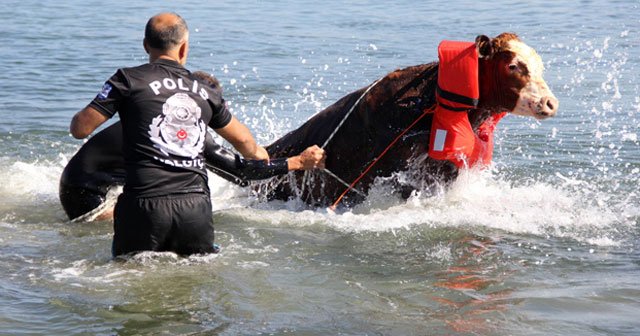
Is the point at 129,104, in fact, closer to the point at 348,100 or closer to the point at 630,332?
the point at 348,100

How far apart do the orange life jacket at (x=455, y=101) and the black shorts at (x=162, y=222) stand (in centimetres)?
180

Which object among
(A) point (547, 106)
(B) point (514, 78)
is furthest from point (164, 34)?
(A) point (547, 106)

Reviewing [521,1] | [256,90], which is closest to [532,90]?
[256,90]

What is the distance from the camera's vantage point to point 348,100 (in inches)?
284

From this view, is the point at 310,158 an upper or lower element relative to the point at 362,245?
upper

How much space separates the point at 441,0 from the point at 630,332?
709 inches

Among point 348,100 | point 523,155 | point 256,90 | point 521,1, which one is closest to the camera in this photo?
point 348,100

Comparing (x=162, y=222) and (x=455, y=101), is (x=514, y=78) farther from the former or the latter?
(x=162, y=222)

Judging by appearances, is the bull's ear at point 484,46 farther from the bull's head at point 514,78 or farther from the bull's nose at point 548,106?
the bull's nose at point 548,106

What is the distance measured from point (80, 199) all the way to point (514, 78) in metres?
3.28

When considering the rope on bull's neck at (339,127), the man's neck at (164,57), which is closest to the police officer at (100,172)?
the rope on bull's neck at (339,127)

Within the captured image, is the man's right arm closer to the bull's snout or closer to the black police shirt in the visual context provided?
the black police shirt

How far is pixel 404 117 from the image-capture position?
269 inches

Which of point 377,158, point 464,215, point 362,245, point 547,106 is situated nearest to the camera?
point 547,106
